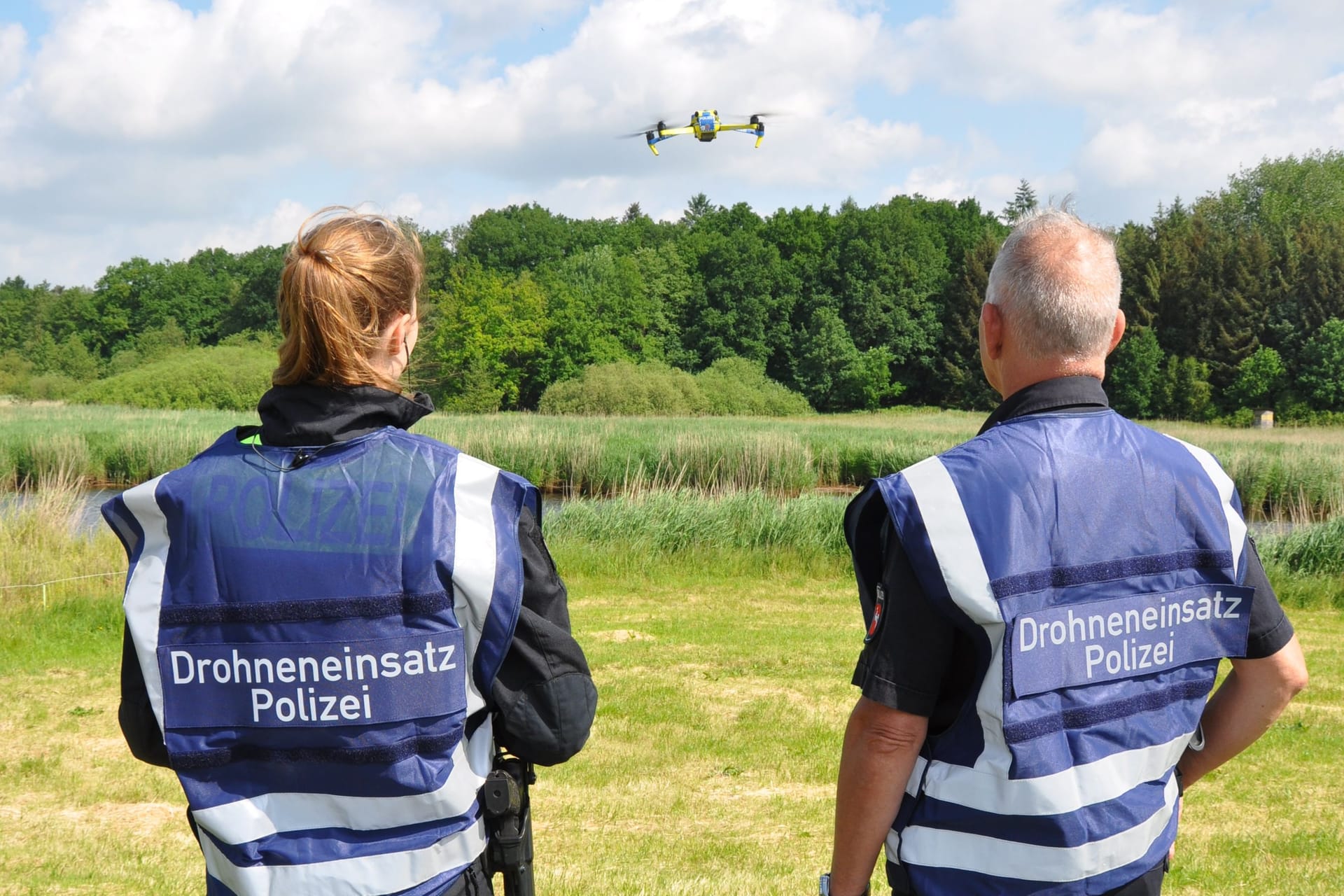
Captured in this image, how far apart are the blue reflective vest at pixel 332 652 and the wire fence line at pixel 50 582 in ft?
27.6

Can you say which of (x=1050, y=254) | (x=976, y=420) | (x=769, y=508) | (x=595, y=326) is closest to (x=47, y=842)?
(x=1050, y=254)

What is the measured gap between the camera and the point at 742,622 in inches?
379

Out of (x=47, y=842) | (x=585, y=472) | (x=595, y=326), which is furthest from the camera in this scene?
(x=595, y=326)

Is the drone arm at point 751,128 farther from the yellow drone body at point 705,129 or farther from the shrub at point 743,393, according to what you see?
the shrub at point 743,393

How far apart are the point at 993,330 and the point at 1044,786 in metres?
0.80

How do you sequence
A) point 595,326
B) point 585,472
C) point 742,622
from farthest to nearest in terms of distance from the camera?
point 595,326 < point 585,472 < point 742,622

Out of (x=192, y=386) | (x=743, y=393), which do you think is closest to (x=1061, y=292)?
(x=192, y=386)

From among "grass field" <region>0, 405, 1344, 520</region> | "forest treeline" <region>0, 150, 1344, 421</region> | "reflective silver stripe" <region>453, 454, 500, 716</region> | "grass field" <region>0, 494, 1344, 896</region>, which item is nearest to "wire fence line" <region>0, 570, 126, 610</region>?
"grass field" <region>0, 494, 1344, 896</region>

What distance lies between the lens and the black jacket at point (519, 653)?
69.9 inches

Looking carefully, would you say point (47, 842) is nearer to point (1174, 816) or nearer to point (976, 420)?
point (1174, 816)

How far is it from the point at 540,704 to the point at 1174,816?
114 centimetres

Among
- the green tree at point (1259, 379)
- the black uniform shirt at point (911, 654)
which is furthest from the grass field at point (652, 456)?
the green tree at point (1259, 379)

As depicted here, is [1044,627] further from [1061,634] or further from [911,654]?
[911,654]

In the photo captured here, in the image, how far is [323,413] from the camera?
1.80 m
